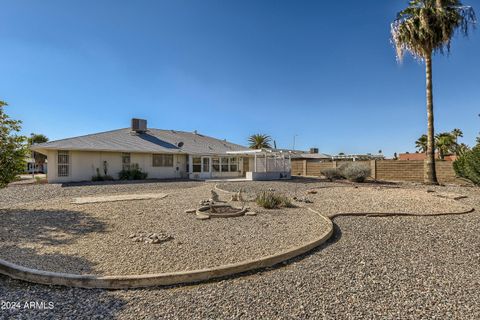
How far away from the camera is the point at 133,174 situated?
66.8 ft

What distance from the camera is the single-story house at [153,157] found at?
60.1ft

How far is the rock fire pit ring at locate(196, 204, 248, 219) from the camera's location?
7.83 metres

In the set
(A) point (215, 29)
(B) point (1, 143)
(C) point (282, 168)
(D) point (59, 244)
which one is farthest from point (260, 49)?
(D) point (59, 244)

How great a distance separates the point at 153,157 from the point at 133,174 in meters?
2.37

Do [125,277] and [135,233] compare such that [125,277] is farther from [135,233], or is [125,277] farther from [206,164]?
[206,164]

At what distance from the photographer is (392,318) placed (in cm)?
296

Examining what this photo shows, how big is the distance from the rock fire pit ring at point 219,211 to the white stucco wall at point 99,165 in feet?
47.1

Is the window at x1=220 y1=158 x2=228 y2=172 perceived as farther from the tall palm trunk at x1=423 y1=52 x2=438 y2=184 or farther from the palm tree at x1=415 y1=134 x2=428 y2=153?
the palm tree at x1=415 y1=134 x2=428 y2=153

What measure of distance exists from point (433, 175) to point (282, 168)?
36.7ft

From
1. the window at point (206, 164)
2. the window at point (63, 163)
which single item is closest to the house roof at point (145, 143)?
the window at point (63, 163)

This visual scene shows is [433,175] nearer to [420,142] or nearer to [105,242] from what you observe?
[105,242]

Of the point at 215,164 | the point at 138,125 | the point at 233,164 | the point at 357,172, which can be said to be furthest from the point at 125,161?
the point at 357,172

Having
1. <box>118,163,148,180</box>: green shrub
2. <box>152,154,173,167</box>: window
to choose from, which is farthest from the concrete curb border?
<box>152,154,173,167</box>: window

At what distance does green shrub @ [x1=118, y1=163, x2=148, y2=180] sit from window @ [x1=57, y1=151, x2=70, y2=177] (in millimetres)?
3419
